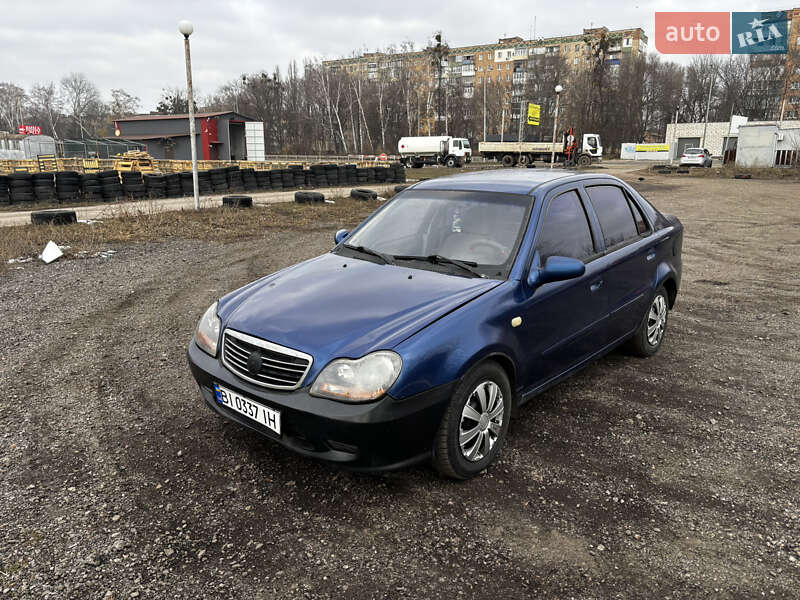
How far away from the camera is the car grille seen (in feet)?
9.03

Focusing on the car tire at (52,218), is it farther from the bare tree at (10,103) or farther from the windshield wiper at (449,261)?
the bare tree at (10,103)

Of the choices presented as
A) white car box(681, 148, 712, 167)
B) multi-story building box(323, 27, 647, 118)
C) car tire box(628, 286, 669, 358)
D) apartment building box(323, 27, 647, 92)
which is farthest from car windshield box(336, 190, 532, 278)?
apartment building box(323, 27, 647, 92)

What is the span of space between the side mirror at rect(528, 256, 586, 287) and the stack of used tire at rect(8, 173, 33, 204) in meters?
17.6

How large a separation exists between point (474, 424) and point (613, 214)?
232cm

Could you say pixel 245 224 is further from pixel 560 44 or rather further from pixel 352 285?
pixel 560 44

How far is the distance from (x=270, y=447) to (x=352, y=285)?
111 centimetres

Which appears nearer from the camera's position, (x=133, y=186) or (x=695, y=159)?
(x=133, y=186)

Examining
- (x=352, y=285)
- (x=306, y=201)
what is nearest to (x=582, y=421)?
(x=352, y=285)

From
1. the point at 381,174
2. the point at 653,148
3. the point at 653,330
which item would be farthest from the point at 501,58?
the point at 653,330

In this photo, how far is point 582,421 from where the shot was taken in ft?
12.5

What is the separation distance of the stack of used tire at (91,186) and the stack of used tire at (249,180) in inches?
218

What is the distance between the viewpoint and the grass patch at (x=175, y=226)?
1006 centimetres

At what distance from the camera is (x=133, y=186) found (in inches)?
694

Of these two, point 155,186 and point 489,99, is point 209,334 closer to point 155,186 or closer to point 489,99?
point 155,186
